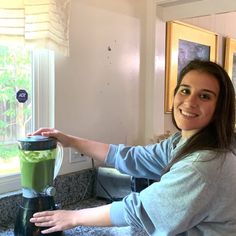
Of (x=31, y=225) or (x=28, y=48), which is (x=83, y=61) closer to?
(x=28, y=48)

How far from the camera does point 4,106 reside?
4.27 feet

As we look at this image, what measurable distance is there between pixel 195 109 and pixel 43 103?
0.72 m

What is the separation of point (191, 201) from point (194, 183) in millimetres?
40

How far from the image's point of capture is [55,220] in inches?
38.0

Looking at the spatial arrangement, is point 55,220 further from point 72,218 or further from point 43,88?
point 43,88

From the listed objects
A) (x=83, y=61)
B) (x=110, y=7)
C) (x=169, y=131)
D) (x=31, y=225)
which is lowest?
(x=31, y=225)

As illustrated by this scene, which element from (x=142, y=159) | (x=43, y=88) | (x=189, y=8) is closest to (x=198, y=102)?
(x=142, y=159)

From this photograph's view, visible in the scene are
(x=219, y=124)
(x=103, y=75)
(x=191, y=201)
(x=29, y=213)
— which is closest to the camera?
(x=191, y=201)

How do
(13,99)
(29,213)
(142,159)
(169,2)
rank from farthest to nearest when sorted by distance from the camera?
1. (169,2)
2. (13,99)
3. (142,159)
4. (29,213)

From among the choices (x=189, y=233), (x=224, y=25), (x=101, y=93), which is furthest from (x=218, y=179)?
(x=224, y=25)

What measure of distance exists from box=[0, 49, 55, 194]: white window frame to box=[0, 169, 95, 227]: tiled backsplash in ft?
→ 0.82

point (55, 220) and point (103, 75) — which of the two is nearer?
point (55, 220)

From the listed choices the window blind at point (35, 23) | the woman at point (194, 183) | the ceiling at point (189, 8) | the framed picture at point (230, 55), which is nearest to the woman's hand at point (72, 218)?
the woman at point (194, 183)

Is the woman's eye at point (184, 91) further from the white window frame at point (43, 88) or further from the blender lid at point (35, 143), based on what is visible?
the white window frame at point (43, 88)
